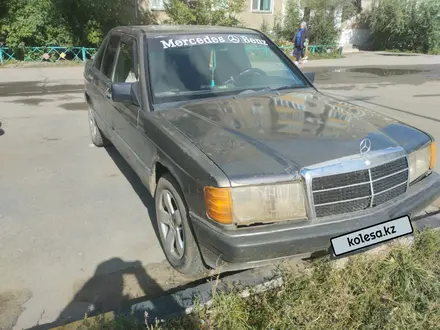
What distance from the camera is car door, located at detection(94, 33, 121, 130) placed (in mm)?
4578

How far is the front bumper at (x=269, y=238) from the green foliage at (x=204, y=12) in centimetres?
1706

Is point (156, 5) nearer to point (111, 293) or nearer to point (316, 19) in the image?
point (316, 19)

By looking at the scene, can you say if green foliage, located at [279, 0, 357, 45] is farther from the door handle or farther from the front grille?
the front grille

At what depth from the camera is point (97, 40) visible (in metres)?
17.0

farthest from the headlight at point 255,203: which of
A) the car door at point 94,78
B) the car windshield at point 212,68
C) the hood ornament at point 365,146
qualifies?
the car door at point 94,78

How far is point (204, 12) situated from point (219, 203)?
689 inches

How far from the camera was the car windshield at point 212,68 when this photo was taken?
3.60 metres

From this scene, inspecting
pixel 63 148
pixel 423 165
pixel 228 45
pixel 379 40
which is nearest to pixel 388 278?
pixel 423 165

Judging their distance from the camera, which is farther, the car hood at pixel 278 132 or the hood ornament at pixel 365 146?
the hood ornament at pixel 365 146

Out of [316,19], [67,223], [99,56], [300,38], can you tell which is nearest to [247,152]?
[67,223]

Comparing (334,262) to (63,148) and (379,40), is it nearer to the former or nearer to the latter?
(63,148)

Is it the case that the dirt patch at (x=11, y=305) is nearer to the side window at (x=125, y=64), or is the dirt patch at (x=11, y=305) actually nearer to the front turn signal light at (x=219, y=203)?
the front turn signal light at (x=219, y=203)

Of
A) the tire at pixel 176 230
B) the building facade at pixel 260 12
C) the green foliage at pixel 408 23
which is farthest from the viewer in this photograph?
the green foliage at pixel 408 23

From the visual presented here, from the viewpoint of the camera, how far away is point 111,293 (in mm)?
2912
